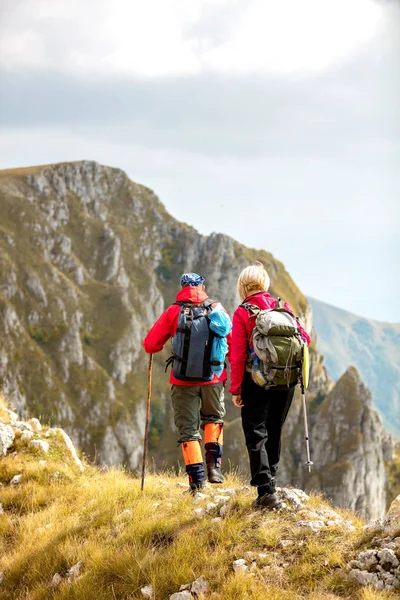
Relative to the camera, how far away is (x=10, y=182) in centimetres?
19988

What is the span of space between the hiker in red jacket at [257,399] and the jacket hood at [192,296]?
0.97 m

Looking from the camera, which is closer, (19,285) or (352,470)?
(352,470)

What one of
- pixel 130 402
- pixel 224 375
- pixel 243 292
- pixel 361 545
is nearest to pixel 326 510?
pixel 361 545

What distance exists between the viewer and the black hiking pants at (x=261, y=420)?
22.9 ft

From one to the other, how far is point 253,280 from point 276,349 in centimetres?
124

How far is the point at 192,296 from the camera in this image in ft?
27.5

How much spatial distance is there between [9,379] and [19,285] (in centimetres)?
3558

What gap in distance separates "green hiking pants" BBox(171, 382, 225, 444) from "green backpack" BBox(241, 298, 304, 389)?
5.29 ft

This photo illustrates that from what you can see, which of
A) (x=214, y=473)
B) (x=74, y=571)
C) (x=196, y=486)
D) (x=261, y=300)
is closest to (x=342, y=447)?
(x=214, y=473)

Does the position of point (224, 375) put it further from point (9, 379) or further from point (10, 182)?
point (10, 182)

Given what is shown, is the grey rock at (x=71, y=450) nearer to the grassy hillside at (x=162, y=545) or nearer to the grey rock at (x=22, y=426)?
the grey rock at (x=22, y=426)

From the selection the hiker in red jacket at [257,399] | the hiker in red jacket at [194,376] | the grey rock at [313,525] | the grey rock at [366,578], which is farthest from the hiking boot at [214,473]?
the grey rock at [366,578]

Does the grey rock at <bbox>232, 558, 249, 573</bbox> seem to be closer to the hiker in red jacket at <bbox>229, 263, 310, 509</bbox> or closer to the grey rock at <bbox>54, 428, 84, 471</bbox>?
the hiker in red jacket at <bbox>229, 263, 310, 509</bbox>

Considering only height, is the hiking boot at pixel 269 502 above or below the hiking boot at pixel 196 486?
above
